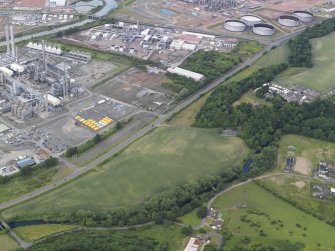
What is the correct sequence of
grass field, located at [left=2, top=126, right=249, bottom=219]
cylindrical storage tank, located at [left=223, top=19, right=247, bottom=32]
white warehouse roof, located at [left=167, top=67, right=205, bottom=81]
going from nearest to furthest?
grass field, located at [left=2, top=126, right=249, bottom=219] → white warehouse roof, located at [left=167, top=67, right=205, bottom=81] → cylindrical storage tank, located at [left=223, top=19, right=247, bottom=32]

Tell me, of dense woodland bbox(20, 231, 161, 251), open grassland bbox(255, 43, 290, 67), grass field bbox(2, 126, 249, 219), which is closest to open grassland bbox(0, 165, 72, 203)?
grass field bbox(2, 126, 249, 219)

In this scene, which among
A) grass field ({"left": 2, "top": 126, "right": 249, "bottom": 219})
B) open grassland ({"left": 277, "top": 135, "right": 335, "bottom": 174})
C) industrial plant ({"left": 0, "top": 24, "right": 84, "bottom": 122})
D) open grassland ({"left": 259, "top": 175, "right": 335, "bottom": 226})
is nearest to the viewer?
grass field ({"left": 2, "top": 126, "right": 249, "bottom": 219})

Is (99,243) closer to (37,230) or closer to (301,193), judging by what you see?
(37,230)

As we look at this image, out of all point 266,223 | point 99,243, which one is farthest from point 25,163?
point 266,223

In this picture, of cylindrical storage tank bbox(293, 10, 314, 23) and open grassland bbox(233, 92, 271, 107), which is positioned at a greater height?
cylindrical storage tank bbox(293, 10, 314, 23)

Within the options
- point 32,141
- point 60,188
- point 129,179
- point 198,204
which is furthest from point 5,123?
point 198,204

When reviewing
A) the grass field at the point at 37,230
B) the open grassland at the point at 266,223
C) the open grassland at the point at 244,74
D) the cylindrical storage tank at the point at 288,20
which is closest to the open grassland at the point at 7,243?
the grass field at the point at 37,230

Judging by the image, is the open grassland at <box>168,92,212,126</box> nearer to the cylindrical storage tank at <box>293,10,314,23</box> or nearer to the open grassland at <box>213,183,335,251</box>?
the open grassland at <box>213,183,335,251</box>

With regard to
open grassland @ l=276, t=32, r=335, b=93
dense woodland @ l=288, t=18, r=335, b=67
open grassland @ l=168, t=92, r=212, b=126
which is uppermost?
dense woodland @ l=288, t=18, r=335, b=67
